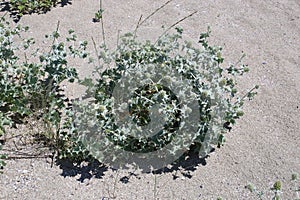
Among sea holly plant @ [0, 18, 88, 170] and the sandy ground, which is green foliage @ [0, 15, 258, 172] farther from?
the sandy ground

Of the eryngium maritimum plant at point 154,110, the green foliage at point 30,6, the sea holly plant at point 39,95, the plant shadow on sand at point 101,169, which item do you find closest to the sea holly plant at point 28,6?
the green foliage at point 30,6

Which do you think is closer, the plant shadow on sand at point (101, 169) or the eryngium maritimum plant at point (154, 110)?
the eryngium maritimum plant at point (154, 110)

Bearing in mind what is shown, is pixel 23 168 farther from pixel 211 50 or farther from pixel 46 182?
pixel 211 50

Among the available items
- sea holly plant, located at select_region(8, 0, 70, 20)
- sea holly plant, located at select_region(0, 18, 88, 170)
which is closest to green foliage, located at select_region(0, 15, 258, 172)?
sea holly plant, located at select_region(0, 18, 88, 170)

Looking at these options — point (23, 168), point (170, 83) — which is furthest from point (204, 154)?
point (23, 168)

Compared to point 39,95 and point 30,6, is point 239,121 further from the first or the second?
point 30,6

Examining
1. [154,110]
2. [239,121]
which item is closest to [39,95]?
[154,110]

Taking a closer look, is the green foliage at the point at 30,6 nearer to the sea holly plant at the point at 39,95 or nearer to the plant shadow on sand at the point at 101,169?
the sea holly plant at the point at 39,95

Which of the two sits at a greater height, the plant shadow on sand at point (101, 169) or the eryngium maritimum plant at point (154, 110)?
the eryngium maritimum plant at point (154, 110)
